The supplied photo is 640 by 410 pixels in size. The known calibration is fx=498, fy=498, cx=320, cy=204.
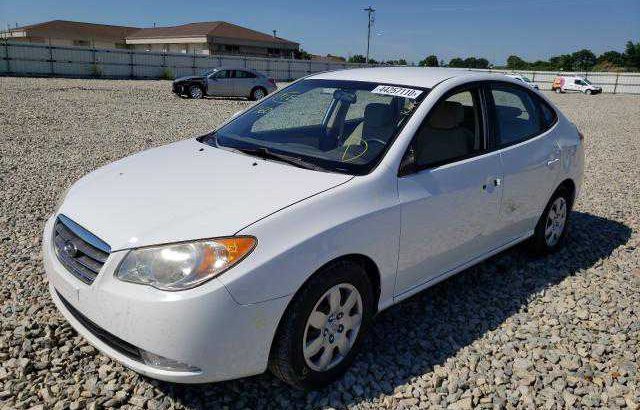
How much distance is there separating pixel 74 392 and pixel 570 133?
4.41 metres

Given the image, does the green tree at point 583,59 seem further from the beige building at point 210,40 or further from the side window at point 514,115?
the side window at point 514,115

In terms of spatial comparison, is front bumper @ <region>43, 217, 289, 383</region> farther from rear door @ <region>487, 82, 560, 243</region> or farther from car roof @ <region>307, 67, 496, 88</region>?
rear door @ <region>487, 82, 560, 243</region>

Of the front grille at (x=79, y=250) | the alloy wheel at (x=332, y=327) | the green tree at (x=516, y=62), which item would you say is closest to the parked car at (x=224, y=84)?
the front grille at (x=79, y=250)

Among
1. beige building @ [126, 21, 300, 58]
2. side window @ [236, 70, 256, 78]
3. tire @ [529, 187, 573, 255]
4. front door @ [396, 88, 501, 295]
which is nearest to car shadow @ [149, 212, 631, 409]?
tire @ [529, 187, 573, 255]

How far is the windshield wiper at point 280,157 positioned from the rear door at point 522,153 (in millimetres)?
1523

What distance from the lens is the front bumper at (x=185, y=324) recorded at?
2.12 meters

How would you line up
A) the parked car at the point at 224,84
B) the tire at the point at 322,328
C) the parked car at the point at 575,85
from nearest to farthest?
the tire at the point at 322,328 < the parked car at the point at 224,84 < the parked car at the point at 575,85

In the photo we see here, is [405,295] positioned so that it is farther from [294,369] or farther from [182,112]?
[182,112]

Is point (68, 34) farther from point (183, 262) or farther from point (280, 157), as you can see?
point (183, 262)

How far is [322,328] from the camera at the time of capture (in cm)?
262

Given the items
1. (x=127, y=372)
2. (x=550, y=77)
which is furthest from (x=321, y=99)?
(x=550, y=77)

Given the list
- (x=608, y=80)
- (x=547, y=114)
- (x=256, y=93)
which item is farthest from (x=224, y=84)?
(x=608, y=80)

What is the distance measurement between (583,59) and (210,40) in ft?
181

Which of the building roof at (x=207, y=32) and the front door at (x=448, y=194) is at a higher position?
the building roof at (x=207, y=32)
